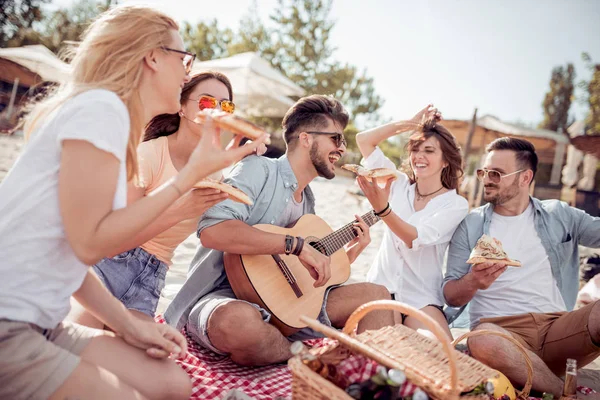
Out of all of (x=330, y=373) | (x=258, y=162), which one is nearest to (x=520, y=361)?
(x=330, y=373)

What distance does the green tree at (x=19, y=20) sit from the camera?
2877 cm

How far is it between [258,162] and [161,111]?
135 centimetres

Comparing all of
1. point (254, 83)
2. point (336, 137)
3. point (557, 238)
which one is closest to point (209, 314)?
point (336, 137)

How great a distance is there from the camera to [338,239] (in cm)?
375

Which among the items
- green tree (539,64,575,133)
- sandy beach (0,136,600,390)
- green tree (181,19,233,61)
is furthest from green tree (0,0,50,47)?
green tree (539,64,575,133)

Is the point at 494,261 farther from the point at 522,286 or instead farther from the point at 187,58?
the point at 187,58

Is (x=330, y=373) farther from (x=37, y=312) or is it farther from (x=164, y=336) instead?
(x=37, y=312)

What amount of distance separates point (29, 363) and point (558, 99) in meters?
56.1

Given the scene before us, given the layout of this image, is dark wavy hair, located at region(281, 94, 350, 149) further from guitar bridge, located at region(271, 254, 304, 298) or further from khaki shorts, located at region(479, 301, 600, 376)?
khaki shorts, located at region(479, 301, 600, 376)

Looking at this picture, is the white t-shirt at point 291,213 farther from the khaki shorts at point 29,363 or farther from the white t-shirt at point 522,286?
the khaki shorts at point 29,363

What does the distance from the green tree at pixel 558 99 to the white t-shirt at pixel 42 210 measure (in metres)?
53.3

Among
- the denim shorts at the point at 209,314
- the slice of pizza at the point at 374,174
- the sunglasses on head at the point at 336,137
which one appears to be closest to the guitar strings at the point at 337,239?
the denim shorts at the point at 209,314

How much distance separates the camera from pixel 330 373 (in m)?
2.04

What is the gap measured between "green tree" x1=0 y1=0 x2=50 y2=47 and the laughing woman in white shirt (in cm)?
3341
